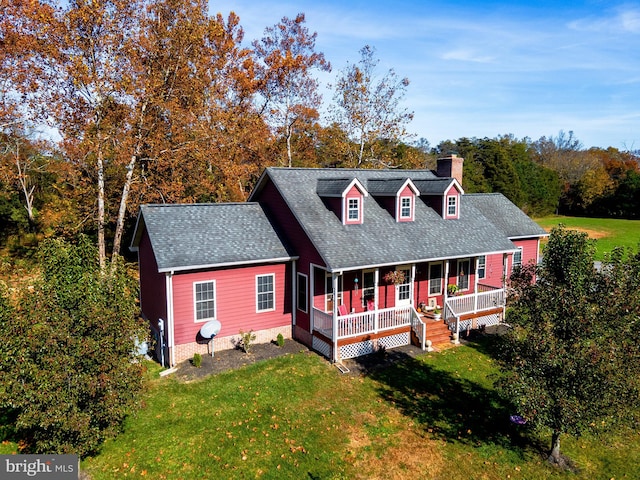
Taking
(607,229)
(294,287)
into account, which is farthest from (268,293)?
(607,229)

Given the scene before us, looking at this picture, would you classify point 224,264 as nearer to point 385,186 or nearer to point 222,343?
point 222,343

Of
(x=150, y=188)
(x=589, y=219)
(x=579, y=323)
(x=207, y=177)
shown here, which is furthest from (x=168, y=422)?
(x=589, y=219)

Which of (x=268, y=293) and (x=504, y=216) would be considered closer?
(x=268, y=293)

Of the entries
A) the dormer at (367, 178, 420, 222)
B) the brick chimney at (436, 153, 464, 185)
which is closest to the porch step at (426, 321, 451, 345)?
the dormer at (367, 178, 420, 222)

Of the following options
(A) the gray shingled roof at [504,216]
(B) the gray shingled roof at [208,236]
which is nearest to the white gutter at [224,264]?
(B) the gray shingled roof at [208,236]

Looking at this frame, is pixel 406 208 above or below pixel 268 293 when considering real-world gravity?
above

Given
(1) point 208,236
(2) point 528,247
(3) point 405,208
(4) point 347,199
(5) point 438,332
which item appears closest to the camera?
(1) point 208,236
